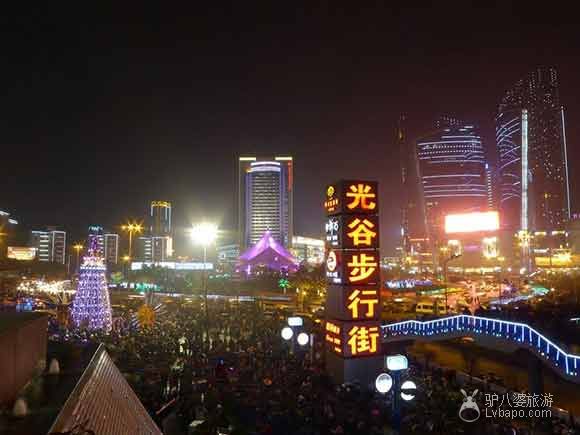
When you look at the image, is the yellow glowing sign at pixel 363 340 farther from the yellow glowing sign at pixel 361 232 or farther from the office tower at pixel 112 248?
the office tower at pixel 112 248

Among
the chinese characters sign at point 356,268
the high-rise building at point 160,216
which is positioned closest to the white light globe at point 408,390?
the chinese characters sign at point 356,268

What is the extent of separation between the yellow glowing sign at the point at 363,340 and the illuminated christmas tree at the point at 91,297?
15.6 meters

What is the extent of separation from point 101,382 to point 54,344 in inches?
97.1

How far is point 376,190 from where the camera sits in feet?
66.1

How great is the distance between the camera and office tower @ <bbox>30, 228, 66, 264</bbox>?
121000 millimetres

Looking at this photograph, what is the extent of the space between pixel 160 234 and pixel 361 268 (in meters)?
167

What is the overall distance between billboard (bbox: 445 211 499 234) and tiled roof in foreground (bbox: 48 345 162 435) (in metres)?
74.4

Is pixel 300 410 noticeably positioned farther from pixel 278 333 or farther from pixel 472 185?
pixel 472 185

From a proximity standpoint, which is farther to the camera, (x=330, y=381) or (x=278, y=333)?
(x=278, y=333)

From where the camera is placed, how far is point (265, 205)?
159 m

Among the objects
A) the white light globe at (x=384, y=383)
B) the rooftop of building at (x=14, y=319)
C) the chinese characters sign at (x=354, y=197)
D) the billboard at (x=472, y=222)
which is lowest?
the white light globe at (x=384, y=383)

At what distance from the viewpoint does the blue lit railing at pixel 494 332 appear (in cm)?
1845

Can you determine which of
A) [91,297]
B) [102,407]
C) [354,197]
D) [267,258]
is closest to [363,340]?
[354,197]

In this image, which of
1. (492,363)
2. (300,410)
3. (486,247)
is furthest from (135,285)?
(486,247)
